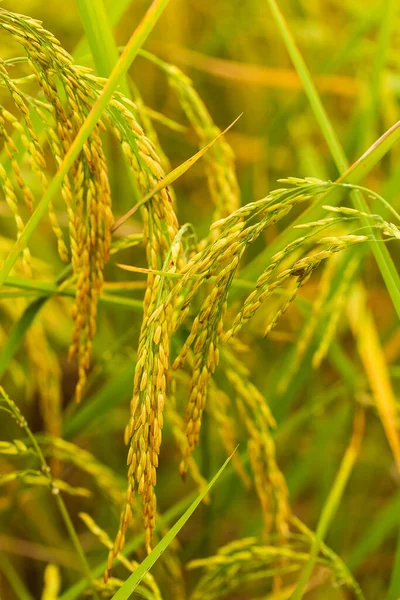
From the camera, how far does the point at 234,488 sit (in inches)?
46.4

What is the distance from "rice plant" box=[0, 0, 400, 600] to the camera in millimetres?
580

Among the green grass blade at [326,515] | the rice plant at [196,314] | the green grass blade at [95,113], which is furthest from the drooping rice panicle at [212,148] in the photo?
the green grass blade at [326,515]

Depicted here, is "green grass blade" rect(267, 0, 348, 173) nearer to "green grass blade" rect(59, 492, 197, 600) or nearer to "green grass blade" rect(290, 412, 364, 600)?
"green grass blade" rect(290, 412, 364, 600)

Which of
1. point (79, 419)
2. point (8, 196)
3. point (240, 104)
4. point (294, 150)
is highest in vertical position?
point (240, 104)

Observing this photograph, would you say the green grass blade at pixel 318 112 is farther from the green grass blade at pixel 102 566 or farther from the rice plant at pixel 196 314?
the green grass blade at pixel 102 566

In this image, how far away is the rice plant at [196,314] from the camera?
22.8 inches

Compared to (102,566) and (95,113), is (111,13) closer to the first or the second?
(95,113)

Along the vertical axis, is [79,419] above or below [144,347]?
below

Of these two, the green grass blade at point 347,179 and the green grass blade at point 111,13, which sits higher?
the green grass blade at point 111,13

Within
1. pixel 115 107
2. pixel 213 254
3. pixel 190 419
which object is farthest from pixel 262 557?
pixel 115 107

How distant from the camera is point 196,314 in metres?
0.95

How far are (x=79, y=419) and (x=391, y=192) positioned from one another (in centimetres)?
55

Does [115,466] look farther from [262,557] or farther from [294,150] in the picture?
[294,150]

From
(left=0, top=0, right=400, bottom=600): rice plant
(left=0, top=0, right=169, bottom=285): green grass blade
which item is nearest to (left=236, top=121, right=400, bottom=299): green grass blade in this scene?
(left=0, top=0, right=400, bottom=600): rice plant
